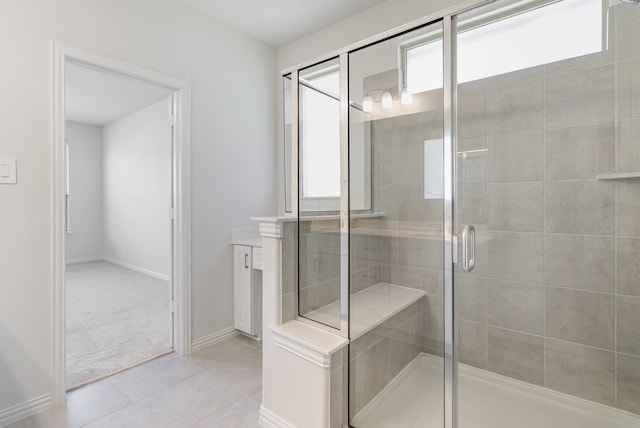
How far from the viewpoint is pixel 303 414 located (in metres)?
1.49

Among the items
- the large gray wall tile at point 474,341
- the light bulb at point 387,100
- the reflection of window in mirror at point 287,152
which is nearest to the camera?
the light bulb at point 387,100

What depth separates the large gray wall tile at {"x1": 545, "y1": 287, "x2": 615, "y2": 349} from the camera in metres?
1.67

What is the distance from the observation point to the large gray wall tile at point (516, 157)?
1817mm

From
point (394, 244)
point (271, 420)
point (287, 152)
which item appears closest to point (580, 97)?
point (394, 244)

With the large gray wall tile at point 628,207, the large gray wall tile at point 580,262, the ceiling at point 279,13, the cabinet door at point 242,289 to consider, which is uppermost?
the ceiling at point 279,13

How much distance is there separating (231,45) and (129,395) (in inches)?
109

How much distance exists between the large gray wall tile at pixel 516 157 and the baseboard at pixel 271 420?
1816mm

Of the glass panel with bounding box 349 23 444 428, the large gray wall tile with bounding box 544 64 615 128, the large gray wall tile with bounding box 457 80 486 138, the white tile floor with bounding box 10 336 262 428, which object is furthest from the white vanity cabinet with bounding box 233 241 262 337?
the large gray wall tile with bounding box 544 64 615 128

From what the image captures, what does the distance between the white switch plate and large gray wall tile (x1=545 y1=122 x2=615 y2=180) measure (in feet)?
9.84

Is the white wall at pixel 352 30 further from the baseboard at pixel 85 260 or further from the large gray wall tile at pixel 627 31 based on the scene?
the baseboard at pixel 85 260

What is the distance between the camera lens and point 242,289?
8.74ft

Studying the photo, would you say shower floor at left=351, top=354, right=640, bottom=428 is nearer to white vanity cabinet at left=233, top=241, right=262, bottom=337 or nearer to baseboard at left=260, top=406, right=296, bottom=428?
baseboard at left=260, top=406, right=296, bottom=428

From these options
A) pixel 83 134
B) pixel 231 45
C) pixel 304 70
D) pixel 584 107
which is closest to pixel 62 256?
pixel 304 70

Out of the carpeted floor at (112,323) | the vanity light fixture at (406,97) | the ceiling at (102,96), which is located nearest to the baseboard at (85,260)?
the carpeted floor at (112,323)
